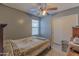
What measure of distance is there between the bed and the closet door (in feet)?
0.64

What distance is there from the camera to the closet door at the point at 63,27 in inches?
61.3

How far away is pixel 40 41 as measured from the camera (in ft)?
5.37

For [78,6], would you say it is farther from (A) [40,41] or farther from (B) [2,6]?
(B) [2,6]

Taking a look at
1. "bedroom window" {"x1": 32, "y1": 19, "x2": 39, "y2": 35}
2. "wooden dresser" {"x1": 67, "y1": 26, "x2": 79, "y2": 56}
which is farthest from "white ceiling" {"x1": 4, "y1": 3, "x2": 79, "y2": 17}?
"wooden dresser" {"x1": 67, "y1": 26, "x2": 79, "y2": 56}

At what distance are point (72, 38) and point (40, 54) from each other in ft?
1.92

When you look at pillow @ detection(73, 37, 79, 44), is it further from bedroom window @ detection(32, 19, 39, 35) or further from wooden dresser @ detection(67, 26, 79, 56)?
bedroom window @ detection(32, 19, 39, 35)

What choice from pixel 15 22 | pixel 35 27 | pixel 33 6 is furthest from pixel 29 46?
pixel 33 6

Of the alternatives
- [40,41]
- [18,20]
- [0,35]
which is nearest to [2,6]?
[18,20]

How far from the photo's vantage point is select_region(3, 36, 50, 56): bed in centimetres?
149

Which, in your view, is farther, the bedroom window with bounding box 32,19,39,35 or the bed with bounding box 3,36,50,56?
the bedroom window with bounding box 32,19,39,35

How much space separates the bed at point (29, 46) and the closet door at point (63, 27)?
194 millimetres

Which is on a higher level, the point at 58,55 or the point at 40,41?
the point at 40,41

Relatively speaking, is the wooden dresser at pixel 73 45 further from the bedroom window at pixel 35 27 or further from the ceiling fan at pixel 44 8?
the bedroom window at pixel 35 27

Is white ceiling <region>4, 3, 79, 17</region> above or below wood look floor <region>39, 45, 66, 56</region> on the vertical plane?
above
